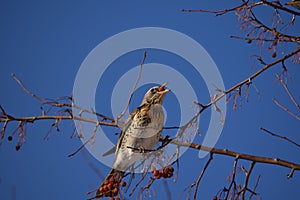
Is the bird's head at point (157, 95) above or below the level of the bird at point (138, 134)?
above

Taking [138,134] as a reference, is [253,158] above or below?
below

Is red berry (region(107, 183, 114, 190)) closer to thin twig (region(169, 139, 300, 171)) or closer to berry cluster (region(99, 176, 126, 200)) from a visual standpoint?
berry cluster (region(99, 176, 126, 200))

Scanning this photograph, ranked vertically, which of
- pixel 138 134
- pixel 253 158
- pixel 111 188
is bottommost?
pixel 253 158

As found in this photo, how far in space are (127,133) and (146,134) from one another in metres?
0.27

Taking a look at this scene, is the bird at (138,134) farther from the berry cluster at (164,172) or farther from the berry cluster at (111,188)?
the berry cluster at (164,172)

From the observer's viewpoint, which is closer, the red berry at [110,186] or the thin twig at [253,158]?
the thin twig at [253,158]

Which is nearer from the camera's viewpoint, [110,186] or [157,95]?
[110,186]

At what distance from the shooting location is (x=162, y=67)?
4.86 metres

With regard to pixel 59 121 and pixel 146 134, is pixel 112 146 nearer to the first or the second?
pixel 146 134

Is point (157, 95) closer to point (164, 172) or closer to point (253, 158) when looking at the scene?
point (164, 172)

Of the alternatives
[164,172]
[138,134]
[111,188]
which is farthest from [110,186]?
[138,134]

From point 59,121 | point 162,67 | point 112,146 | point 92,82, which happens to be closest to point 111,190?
point 59,121

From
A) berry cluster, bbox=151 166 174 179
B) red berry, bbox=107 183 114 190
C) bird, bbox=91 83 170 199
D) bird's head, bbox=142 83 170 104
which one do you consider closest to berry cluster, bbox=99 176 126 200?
red berry, bbox=107 183 114 190

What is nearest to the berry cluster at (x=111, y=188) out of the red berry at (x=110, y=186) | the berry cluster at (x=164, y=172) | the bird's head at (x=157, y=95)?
the red berry at (x=110, y=186)
